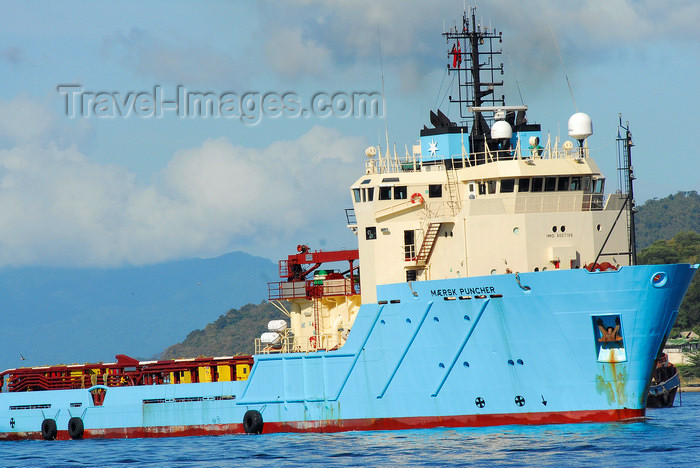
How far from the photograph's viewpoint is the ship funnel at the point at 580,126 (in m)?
34.3

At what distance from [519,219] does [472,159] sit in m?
4.05

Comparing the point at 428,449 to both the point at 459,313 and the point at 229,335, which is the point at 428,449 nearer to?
the point at 459,313

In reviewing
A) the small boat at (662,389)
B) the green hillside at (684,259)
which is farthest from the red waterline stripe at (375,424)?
the green hillside at (684,259)

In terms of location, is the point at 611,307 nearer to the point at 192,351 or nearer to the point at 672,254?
the point at 672,254

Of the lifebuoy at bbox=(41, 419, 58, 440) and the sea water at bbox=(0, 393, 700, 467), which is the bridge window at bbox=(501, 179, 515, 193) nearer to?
the sea water at bbox=(0, 393, 700, 467)

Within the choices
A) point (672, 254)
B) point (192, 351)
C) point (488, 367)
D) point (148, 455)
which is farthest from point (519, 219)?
point (192, 351)

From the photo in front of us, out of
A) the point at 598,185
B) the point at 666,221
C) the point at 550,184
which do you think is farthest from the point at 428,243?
the point at 666,221

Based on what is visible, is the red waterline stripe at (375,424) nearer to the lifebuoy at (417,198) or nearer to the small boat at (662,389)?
the lifebuoy at (417,198)

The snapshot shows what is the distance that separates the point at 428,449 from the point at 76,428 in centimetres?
1722

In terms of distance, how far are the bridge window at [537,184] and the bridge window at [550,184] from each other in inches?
6.6

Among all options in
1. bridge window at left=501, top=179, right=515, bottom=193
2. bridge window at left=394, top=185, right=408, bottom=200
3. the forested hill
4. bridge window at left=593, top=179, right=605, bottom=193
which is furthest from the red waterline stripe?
the forested hill

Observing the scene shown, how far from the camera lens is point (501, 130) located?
3550 centimetres

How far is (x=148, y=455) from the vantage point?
3359 centimetres

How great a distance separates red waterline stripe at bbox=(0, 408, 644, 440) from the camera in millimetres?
31078
